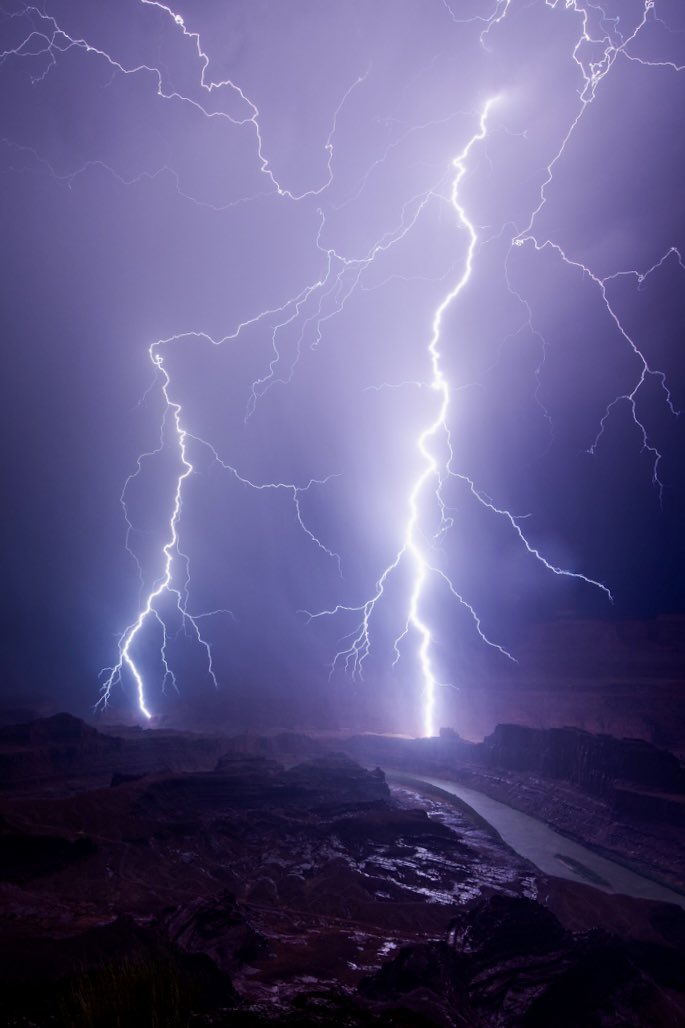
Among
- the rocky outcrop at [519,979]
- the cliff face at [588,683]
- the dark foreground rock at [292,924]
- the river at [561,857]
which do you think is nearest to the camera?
the dark foreground rock at [292,924]

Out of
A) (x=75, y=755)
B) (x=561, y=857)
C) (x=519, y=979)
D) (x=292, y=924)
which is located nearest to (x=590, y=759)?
(x=561, y=857)

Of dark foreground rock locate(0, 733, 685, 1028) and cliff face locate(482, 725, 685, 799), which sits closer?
dark foreground rock locate(0, 733, 685, 1028)

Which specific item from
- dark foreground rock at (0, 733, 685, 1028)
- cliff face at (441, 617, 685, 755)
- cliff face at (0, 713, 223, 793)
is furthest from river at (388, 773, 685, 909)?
cliff face at (0, 713, 223, 793)

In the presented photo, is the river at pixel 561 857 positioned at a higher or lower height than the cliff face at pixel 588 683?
lower

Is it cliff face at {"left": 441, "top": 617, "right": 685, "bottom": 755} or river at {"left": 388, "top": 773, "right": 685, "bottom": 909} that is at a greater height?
cliff face at {"left": 441, "top": 617, "right": 685, "bottom": 755}

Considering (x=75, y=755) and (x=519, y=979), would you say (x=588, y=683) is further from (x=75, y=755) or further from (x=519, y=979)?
(x=75, y=755)

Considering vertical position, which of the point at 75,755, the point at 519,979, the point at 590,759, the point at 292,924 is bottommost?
the point at 75,755

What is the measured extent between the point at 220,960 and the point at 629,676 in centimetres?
2974

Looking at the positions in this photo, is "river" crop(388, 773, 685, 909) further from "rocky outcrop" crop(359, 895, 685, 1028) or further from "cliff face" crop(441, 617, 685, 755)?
"cliff face" crop(441, 617, 685, 755)

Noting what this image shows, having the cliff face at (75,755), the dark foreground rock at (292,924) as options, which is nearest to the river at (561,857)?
the dark foreground rock at (292,924)

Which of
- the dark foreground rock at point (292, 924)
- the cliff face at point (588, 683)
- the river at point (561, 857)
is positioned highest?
the cliff face at point (588, 683)

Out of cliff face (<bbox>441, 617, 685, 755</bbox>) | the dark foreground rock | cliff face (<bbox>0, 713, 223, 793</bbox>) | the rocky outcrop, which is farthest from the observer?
cliff face (<bbox>441, 617, 685, 755</bbox>)

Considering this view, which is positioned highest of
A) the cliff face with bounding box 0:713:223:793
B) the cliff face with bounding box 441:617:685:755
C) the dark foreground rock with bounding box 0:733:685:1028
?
the cliff face with bounding box 441:617:685:755

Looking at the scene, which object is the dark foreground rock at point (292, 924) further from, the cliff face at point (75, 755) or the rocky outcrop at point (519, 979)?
the cliff face at point (75, 755)
